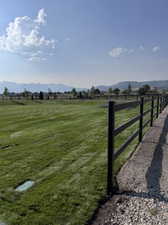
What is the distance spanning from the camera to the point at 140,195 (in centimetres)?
269

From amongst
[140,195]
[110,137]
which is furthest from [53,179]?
[140,195]

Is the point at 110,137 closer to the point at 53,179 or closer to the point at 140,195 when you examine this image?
the point at 140,195

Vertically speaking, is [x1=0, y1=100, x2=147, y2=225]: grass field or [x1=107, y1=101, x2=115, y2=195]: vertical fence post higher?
[x1=107, y1=101, x2=115, y2=195]: vertical fence post

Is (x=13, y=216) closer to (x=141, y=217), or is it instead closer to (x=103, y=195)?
(x=103, y=195)

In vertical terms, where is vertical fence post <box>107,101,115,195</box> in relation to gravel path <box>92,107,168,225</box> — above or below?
above

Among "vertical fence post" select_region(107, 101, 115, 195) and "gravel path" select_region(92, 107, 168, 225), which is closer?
"gravel path" select_region(92, 107, 168, 225)

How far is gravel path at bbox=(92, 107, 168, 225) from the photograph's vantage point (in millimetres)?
2193

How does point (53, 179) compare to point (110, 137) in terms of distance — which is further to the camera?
point (53, 179)

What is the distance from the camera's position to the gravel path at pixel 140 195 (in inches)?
86.4

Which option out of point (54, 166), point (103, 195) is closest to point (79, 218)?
point (103, 195)

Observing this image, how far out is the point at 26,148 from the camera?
4996 millimetres

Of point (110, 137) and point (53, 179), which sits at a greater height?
point (110, 137)

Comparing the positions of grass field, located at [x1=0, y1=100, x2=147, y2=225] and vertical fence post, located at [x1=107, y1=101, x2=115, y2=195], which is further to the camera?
vertical fence post, located at [x1=107, y1=101, x2=115, y2=195]

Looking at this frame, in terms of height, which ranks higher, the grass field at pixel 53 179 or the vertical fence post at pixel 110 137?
the vertical fence post at pixel 110 137
